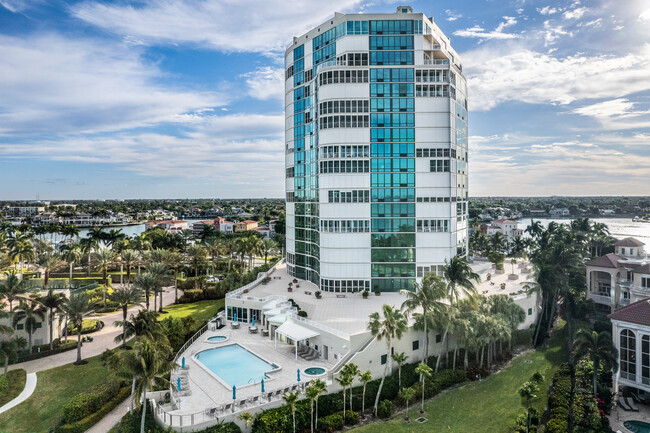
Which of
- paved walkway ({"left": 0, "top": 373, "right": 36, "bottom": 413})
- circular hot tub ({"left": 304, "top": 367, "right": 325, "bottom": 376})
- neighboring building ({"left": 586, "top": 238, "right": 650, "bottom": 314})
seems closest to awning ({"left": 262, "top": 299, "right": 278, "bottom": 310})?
circular hot tub ({"left": 304, "top": 367, "right": 325, "bottom": 376})

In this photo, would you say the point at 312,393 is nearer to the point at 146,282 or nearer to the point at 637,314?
the point at 637,314

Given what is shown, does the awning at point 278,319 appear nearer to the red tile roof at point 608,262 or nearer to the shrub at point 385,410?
the shrub at point 385,410

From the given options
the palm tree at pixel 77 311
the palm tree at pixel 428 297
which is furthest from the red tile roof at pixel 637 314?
the palm tree at pixel 77 311

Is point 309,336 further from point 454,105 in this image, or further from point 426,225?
point 454,105

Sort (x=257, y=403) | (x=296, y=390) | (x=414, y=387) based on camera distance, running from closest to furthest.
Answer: (x=257, y=403) → (x=296, y=390) → (x=414, y=387)

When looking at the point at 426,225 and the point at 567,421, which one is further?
the point at 426,225

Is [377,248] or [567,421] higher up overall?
[377,248]

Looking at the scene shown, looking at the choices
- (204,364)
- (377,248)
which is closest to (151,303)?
(204,364)
